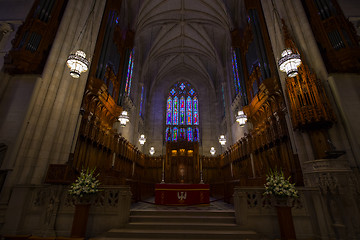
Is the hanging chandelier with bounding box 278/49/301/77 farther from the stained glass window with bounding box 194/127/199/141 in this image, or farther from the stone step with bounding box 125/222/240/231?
the stained glass window with bounding box 194/127/199/141

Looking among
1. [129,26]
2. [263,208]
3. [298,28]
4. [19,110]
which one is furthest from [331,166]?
[129,26]

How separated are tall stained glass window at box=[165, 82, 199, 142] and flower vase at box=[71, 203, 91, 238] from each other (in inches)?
707

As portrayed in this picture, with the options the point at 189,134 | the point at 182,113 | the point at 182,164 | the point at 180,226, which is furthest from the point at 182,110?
the point at 180,226

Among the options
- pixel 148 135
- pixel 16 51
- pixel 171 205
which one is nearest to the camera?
pixel 16 51

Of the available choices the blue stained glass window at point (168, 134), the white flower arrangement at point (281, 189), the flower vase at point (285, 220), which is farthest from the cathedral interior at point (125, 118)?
the blue stained glass window at point (168, 134)

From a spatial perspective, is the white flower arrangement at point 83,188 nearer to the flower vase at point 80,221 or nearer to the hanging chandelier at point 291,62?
the flower vase at point 80,221

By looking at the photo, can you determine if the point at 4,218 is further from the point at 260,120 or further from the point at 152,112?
the point at 152,112

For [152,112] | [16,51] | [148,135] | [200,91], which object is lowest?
[16,51]

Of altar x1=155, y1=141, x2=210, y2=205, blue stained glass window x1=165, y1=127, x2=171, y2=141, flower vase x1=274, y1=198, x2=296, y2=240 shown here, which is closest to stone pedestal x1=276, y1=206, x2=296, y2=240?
flower vase x1=274, y1=198, x2=296, y2=240

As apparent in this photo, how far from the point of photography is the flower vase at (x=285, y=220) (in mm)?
4250

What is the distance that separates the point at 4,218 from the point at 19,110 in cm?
353

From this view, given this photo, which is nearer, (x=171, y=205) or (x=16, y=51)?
(x=16, y=51)

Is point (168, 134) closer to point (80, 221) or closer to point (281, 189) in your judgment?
point (80, 221)

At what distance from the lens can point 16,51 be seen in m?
6.53
